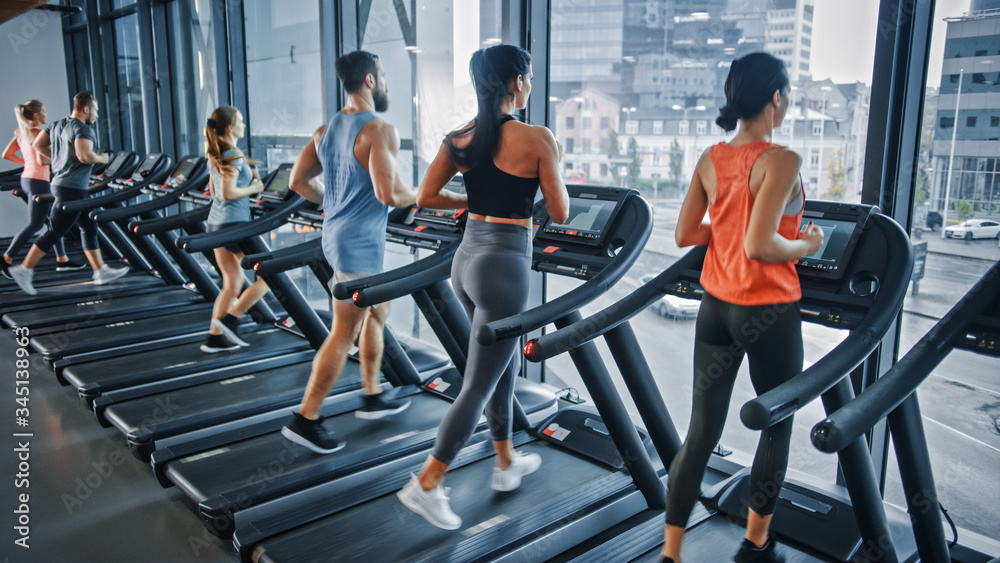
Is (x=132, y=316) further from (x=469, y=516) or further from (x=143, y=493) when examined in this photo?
(x=469, y=516)

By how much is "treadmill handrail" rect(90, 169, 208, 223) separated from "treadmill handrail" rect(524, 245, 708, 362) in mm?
4335

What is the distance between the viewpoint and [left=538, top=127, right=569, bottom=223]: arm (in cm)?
210

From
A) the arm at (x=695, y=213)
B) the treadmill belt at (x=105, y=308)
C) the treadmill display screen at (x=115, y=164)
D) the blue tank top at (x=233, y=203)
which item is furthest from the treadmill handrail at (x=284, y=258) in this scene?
the treadmill display screen at (x=115, y=164)

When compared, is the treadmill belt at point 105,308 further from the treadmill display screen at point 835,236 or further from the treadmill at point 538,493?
the treadmill display screen at point 835,236

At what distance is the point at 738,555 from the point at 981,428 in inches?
37.7

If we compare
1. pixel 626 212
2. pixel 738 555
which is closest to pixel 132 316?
pixel 626 212

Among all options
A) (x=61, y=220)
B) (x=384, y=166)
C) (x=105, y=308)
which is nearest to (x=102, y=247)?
(x=61, y=220)

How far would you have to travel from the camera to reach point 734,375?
1.89m

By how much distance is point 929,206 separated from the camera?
238 centimetres

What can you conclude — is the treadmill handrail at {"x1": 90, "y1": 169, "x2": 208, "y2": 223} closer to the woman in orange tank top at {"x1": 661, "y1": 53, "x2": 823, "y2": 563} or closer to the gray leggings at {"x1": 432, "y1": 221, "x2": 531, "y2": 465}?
the gray leggings at {"x1": 432, "y1": 221, "x2": 531, "y2": 465}

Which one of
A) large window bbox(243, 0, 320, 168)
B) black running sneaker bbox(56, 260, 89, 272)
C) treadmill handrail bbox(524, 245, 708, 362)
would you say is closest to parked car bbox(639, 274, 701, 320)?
treadmill handrail bbox(524, 245, 708, 362)

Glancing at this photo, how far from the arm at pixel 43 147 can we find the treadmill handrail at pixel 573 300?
241 inches

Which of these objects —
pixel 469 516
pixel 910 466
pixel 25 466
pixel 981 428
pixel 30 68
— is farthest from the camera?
pixel 30 68

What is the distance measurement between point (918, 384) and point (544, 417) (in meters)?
2.05
